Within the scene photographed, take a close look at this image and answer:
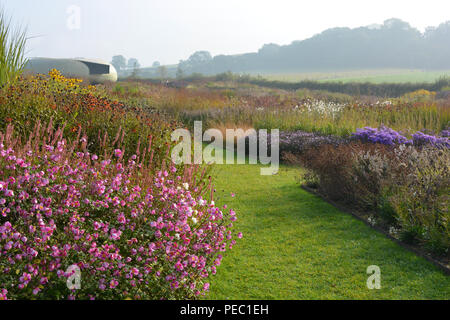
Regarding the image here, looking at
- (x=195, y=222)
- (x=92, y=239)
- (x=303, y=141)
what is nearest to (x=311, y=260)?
(x=195, y=222)

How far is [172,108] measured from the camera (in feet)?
47.9

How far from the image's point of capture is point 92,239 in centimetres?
289

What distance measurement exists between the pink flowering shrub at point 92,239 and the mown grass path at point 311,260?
0.57 m

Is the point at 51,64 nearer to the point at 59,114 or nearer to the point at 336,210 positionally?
the point at 59,114

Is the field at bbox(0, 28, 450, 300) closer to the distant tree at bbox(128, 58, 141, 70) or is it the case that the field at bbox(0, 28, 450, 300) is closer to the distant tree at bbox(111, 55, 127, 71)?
the distant tree at bbox(128, 58, 141, 70)

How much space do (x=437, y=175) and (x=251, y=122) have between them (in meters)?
7.66

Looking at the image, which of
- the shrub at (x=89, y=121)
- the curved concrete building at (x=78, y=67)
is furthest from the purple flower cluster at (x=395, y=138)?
the curved concrete building at (x=78, y=67)

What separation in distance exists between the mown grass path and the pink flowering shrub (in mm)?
568

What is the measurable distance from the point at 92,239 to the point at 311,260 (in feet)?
7.45

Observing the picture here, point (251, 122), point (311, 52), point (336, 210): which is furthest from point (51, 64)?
point (311, 52)

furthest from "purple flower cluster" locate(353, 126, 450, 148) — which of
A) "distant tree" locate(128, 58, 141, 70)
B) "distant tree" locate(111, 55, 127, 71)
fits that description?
"distant tree" locate(111, 55, 127, 71)

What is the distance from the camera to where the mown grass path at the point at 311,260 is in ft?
11.7

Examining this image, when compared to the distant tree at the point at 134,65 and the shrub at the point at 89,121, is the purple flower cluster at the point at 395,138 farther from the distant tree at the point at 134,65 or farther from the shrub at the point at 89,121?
the distant tree at the point at 134,65

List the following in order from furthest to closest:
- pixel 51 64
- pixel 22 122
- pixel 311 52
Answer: pixel 311 52
pixel 51 64
pixel 22 122
